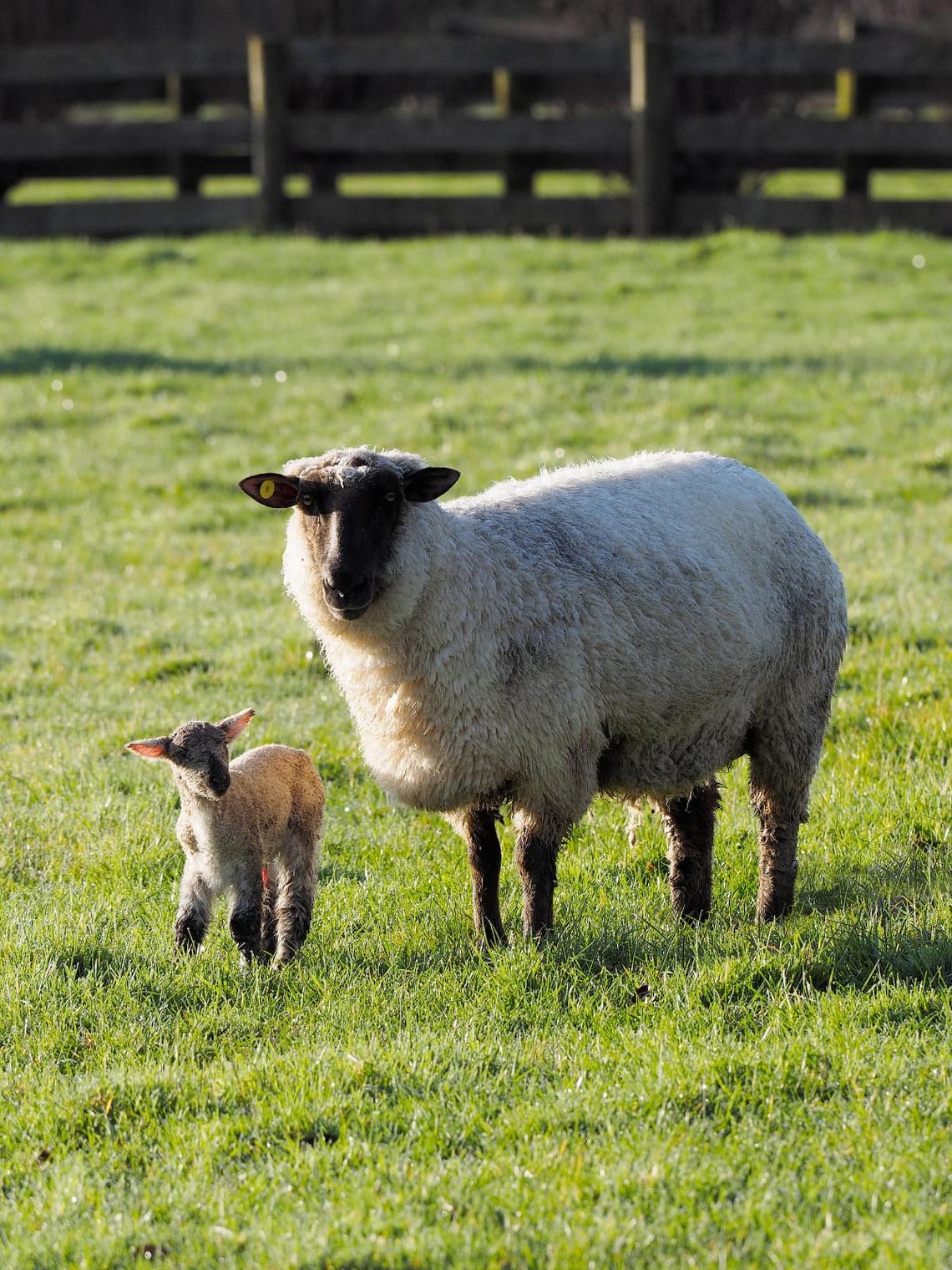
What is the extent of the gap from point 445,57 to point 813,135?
3.95 meters

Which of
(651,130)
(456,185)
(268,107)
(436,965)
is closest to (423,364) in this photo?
(651,130)

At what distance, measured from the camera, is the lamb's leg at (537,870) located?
4.73 metres

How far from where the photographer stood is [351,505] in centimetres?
448

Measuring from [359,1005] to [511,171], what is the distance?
14.7 m

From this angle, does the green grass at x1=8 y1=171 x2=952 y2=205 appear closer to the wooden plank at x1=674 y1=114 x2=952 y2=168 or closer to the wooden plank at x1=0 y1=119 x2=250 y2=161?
the wooden plank at x1=0 y1=119 x2=250 y2=161

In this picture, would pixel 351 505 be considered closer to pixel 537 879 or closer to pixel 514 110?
pixel 537 879

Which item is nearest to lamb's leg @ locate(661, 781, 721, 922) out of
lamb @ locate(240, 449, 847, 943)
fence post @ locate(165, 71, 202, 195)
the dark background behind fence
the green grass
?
lamb @ locate(240, 449, 847, 943)

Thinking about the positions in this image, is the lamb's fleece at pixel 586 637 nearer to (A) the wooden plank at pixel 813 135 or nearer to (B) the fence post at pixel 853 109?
(A) the wooden plank at pixel 813 135

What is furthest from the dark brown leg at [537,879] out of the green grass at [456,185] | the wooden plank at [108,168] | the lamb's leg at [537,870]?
the green grass at [456,185]

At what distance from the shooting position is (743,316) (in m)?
14.0

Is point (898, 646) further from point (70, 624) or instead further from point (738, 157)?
point (738, 157)

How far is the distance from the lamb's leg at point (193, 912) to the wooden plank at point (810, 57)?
43.7ft

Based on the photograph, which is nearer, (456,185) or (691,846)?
(691,846)

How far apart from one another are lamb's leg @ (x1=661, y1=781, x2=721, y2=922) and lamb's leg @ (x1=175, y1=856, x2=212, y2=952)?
4.91ft
